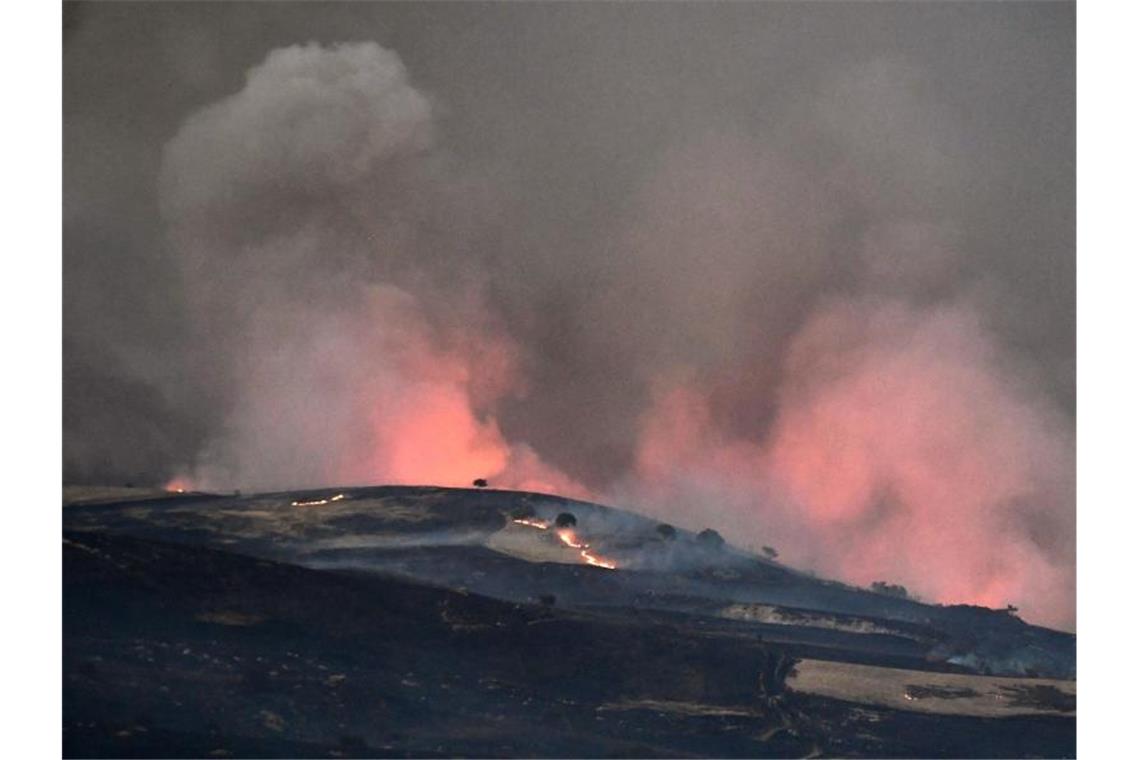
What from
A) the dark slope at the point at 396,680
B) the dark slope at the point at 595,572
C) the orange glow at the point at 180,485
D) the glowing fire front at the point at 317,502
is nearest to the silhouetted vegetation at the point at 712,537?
the dark slope at the point at 595,572

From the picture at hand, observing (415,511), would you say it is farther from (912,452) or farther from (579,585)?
Answer: (912,452)

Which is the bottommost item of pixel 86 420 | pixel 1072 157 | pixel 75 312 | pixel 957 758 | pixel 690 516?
pixel 957 758

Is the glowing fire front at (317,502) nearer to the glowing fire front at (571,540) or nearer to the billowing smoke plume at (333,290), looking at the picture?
the billowing smoke plume at (333,290)

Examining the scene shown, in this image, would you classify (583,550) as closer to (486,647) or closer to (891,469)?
(486,647)

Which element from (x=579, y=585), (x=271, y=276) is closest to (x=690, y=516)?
(x=579, y=585)

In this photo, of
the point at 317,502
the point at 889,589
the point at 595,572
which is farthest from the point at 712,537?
the point at 317,502
